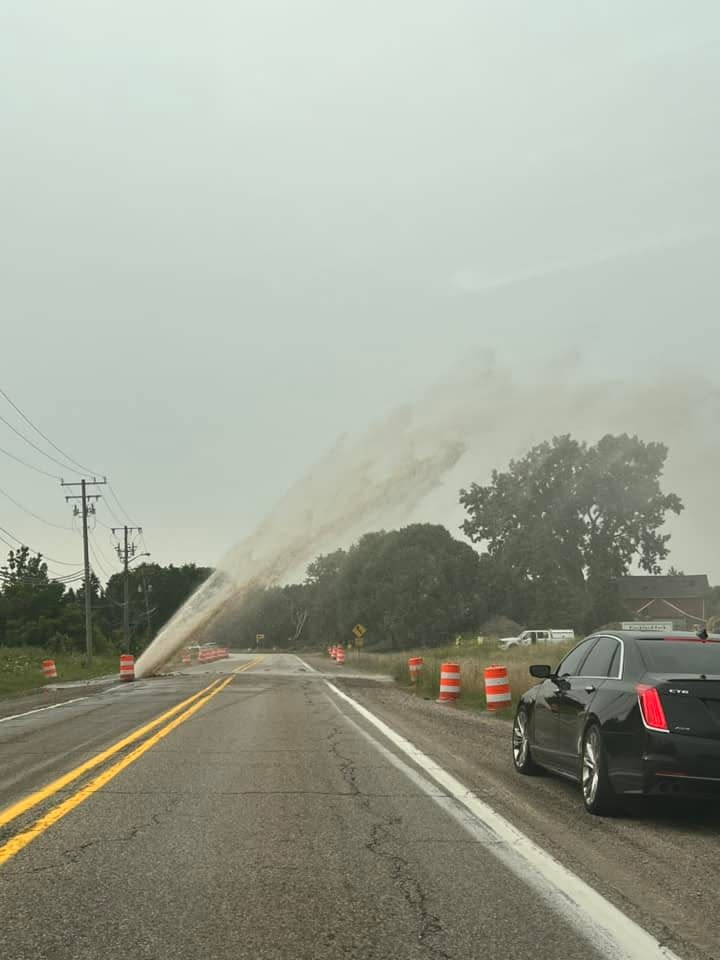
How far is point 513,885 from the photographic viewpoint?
6.26 metres

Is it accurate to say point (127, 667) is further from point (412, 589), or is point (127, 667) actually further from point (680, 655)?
point (412, 589)

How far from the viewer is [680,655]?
30.0ft

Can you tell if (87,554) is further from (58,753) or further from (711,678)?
(711,678)

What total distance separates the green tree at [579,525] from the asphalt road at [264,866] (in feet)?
250

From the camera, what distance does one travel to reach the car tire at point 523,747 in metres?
11.2

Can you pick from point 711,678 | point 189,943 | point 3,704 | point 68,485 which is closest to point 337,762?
point 711,678

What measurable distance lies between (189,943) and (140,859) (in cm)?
193

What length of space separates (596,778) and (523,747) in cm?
265

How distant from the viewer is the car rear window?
348 inches

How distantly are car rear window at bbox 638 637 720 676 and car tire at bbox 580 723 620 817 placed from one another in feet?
2.37

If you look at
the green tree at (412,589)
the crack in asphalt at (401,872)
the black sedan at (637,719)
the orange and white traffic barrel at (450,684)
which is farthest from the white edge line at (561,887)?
the green tree at (412,589)

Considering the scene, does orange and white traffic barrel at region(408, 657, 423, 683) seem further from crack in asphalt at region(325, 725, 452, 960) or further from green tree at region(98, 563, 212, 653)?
green tree at region(98, 563, 212, 653)

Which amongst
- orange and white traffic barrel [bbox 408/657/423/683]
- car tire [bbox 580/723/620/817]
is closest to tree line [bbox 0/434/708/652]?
orange and white traffic barrel [bbox 408/657/423/683]

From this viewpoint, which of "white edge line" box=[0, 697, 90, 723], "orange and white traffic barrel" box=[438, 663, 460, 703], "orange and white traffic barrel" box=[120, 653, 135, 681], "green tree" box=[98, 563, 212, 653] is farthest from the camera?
"green tree" box=[98, 563, 212, 653]
